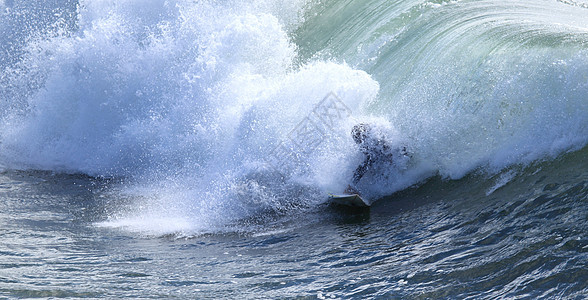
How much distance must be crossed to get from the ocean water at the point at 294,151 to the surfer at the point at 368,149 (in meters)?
0.08

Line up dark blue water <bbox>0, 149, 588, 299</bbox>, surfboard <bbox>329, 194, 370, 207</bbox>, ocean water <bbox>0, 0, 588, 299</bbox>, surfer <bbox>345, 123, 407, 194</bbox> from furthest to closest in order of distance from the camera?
surfer <bbox>345, 123, 407, 194</bbox>
surfboard <bbox>329, 194, 370, 207</bbox>
ocean water <bbox>0, 0, 588, 299</bbox>
dark blue water <bbox>0, 149, 588, 299</bbox>

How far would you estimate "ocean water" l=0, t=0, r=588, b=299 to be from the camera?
4.83 metres

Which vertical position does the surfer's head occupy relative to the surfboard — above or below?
above

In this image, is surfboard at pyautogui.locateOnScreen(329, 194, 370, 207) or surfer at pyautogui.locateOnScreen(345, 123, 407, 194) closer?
surfboard at pyautogui.locateOnScreen(329, 194, 370, 207)

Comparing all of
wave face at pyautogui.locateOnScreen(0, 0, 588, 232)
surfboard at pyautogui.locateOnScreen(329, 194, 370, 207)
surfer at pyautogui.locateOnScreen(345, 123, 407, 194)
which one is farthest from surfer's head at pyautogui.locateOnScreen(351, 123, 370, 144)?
surfboard at pyautogui.locateOnScreen(329, 194, 370, 207)

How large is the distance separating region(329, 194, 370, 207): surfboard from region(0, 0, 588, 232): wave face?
0.28m

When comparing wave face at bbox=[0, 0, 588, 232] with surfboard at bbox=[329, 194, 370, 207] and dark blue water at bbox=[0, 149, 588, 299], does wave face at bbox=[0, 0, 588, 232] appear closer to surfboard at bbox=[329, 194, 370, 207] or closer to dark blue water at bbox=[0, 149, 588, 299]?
surfboard at bbox=[329, 194, 370, 207]

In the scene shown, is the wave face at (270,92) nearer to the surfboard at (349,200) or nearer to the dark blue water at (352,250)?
the surfboard at (349,200)

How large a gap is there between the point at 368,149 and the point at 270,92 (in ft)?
5.64

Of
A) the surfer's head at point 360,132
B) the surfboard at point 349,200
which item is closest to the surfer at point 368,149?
the surfer's head at point 360,132

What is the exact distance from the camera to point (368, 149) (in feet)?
22.9

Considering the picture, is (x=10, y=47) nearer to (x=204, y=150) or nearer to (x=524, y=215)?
(x=204, y=150)

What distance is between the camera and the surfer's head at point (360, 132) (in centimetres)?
704

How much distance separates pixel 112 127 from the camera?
32.0 ft
